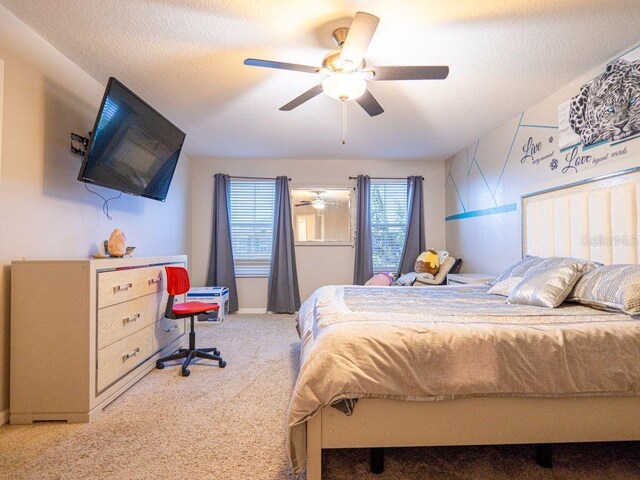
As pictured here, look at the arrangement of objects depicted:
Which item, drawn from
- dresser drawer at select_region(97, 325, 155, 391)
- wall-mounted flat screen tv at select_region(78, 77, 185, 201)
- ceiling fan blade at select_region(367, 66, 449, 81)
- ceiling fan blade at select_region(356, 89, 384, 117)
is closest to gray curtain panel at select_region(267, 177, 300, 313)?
wall-mounted flat screen tv at select_region(78, 77, 185, 201)

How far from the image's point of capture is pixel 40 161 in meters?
2.11

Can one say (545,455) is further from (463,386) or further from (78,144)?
(78,144)

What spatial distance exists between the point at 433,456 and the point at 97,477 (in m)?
1.53

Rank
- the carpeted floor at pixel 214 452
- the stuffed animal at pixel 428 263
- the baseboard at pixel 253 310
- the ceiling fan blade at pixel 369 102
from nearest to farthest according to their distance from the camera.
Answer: the carpeted floor at pixel 214 452, the ceiling fan blade at pixel 369 102, the stuffed animal at pixel 428 263, the baseboard at pixel 253 310

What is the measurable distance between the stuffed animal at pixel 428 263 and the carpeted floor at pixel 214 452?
110 inches

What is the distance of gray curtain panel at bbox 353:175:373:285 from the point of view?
4.83m

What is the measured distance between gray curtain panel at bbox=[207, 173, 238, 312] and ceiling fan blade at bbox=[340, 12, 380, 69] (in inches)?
131

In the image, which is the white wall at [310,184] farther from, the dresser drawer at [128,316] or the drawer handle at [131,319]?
the drawer handle at [131,319]

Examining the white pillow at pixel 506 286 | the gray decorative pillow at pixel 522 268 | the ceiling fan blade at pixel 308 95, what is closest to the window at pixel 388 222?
the gray decorative pillow at pixel 522 268

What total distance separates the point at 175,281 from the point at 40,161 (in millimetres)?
1216

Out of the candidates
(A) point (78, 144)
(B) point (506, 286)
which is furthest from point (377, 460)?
(A) point (78, 144)

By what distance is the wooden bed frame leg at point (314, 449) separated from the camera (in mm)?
1300

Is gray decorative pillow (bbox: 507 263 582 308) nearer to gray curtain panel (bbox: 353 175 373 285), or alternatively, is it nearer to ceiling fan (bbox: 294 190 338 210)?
gray curtain panel (bbox: 353 175 373 285)

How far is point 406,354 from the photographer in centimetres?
134
